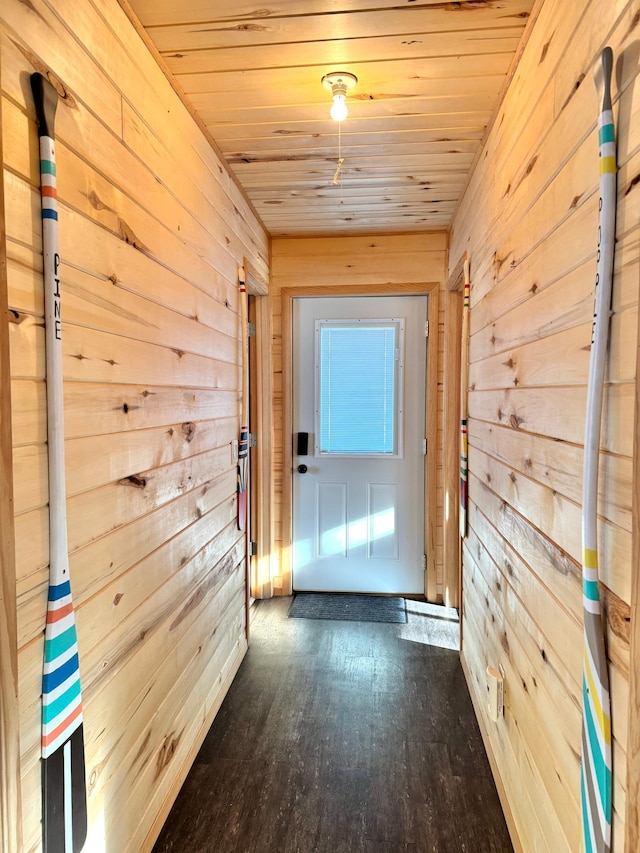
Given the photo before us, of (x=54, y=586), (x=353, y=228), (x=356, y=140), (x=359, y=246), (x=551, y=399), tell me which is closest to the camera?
(x=54, y=586)

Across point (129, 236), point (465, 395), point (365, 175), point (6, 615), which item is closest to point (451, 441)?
point (465, 395)

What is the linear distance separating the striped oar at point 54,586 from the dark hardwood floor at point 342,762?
0.69 m

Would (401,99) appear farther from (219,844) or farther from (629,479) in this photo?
(219,844)

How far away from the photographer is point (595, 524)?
79 cm

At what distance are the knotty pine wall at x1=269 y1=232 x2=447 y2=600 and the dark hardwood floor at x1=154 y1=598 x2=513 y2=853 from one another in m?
0.94

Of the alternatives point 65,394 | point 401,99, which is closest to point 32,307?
point 65,394

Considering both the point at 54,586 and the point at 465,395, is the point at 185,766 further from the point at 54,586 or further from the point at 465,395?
the point at 465,395

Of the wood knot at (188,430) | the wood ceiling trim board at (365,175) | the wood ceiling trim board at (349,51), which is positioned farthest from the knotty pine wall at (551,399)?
the wood knot at (188,430)

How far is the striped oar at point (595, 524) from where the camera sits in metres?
0.77

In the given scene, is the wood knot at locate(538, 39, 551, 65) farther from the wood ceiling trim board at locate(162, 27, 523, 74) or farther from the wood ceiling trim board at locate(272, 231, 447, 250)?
the wood ceiling trim board at locate(272, 231, 447, 250)

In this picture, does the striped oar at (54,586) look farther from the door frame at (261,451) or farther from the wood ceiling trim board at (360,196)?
the door frame at (261,451)

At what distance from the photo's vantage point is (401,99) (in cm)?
156

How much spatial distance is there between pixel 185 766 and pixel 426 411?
2153mm

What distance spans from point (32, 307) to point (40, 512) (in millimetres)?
374
